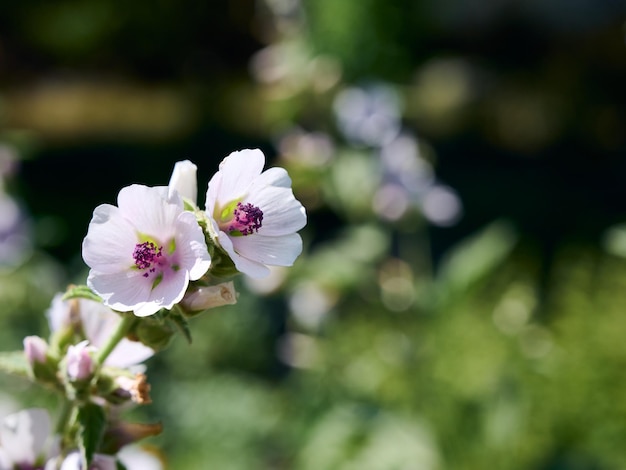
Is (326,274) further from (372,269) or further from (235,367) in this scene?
(235,367)

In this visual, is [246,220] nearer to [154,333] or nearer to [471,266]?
[154,333]

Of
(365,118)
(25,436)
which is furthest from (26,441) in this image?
(365,118)

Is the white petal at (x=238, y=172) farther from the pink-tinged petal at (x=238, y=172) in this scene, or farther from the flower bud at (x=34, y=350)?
the flower bud at (x=34, y=350)

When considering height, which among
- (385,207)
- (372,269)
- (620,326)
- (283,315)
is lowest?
(283,315)

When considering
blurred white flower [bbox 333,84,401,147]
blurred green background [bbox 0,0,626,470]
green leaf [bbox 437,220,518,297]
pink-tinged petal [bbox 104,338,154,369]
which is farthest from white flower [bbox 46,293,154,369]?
blurred white flower [bbox 333,84,401,147]

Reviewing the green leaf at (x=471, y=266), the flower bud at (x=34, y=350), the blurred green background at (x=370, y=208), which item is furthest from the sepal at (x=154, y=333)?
the green leaf at (x=471, y=266)

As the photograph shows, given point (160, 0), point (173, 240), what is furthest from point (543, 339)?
point (160, 0)

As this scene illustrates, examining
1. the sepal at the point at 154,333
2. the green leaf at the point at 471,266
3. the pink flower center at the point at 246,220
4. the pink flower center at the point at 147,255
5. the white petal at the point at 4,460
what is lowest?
the green leaf at the point at 471,266

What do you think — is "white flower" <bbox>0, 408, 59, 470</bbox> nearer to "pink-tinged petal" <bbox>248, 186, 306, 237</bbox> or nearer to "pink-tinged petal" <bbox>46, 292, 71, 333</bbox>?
"pink-tinged petal" <bbox>46, 292, 71, 333</bbox>
